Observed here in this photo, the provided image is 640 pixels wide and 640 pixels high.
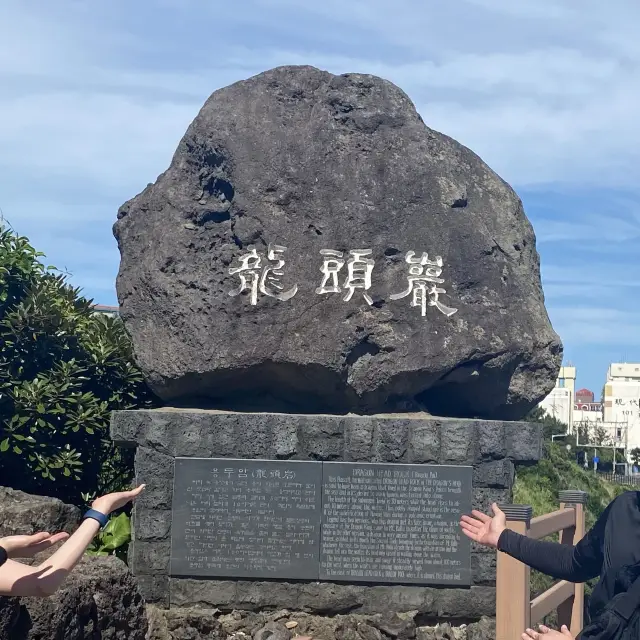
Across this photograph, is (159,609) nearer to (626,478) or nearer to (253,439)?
(253,439)

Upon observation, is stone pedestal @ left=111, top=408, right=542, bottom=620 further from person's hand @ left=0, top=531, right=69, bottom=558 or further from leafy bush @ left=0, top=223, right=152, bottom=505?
person's hand @ left=0, top=531, right=69, bottom=558

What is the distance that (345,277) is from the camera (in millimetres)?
5945

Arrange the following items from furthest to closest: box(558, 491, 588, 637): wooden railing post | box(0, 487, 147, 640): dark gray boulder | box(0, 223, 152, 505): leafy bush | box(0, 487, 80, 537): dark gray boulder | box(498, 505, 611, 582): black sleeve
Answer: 1. box(0, 223, 152, 505): leafy bush
2. box(558, 491, 588, 637): wooden railing post
3. box(0, 487, 80, 537): dark gray boulder
4. box(0, 487, 147, 640): dark gray boulder
5. box(498, 505, 611, 582): black sleeve

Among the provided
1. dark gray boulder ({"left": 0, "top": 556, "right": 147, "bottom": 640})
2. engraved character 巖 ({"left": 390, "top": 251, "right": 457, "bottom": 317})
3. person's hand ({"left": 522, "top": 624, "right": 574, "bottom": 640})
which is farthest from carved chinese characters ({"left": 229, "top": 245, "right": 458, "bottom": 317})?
person's hand ({"left": 522, "top": 624, "right": 574, "bottom": 640})

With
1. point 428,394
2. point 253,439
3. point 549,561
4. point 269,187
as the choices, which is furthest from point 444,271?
point 549,561

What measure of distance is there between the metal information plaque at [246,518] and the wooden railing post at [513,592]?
8.14 feet

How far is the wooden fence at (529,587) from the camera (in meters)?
3.36

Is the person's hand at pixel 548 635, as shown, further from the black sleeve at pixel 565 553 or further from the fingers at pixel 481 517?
the fingers at pixel 481 517

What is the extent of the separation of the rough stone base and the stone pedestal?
57 mm

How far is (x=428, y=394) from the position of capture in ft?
20.6

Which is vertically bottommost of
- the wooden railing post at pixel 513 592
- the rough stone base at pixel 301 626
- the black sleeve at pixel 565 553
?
the rough stone base at pixel 301 626

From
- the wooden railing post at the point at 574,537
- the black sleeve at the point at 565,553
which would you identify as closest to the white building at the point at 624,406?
the wooden railing post at the point at 574,537

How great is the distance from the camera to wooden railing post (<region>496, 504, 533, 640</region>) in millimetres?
3348

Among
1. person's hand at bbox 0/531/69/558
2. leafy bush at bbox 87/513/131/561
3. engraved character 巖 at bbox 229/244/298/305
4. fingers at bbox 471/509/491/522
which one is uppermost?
engraved character 巖 at bbox 229/244/298/305
